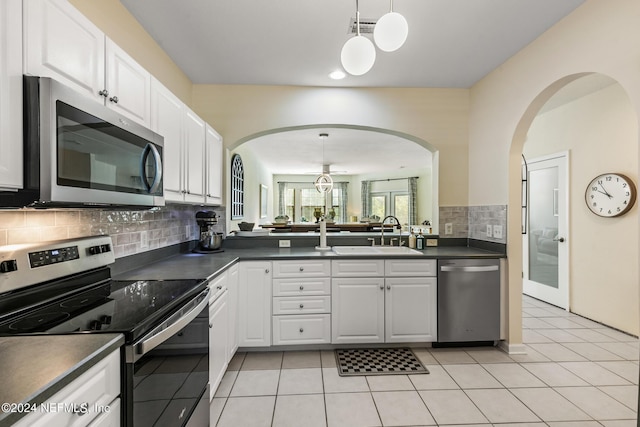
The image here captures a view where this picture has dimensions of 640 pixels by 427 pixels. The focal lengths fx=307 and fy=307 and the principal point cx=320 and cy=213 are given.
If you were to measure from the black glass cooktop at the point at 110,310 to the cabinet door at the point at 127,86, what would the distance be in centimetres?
89

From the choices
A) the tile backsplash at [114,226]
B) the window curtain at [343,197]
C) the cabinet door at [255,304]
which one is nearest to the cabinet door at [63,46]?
the tile backsplash at [114,226]

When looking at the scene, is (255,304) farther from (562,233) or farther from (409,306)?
(562,233)

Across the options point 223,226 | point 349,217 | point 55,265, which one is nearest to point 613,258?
point 223,226

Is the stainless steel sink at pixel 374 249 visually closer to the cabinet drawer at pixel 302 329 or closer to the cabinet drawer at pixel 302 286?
the cabinet drawer at pixel 302 286

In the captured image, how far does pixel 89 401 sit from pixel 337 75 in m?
2.93

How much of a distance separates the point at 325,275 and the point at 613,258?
3.13m

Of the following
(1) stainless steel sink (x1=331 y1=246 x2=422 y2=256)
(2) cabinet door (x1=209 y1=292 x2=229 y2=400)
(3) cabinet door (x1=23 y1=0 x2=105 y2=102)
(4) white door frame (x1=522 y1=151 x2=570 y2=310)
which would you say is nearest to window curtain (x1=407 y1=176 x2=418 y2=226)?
(4) white door frame (x1=522 y1=151 x2=570 y2=310)

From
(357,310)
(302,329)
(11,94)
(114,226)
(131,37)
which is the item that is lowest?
(302,329)

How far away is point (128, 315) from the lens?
1175 millimetres

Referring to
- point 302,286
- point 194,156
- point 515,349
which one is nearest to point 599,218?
point 515,349

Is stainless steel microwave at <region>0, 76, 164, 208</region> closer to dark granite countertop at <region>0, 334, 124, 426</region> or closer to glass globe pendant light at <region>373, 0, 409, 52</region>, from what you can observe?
dark granite countertop at <region>0, 334, 124, 426</region>

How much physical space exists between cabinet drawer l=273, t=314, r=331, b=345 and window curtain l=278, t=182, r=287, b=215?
9.09 metres

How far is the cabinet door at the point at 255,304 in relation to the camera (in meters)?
2.64

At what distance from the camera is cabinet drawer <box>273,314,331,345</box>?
2.68 metres
